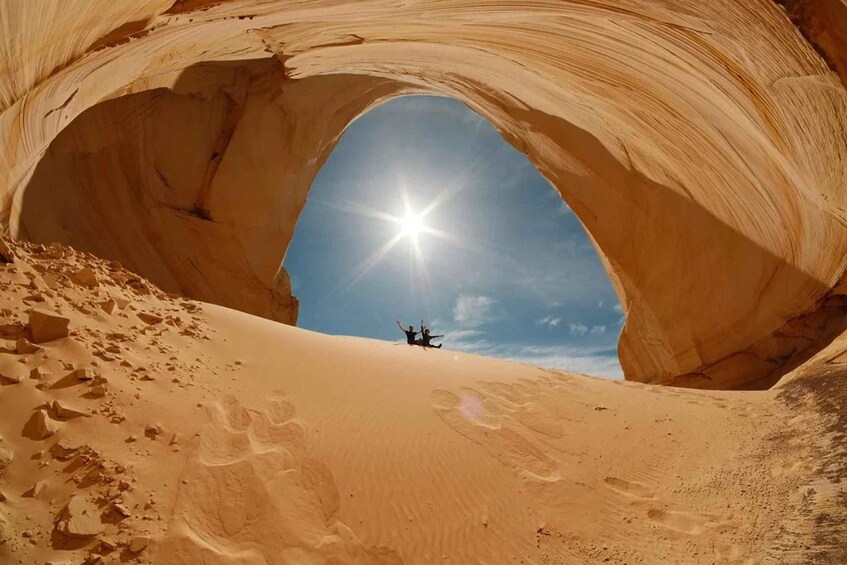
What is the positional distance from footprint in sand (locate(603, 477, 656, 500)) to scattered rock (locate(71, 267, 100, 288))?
18.4 feet

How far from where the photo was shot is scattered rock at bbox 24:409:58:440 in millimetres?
2752

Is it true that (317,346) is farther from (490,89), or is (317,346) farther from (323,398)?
(490,89)

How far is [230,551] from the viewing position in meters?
2.52

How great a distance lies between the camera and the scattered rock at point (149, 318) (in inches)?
185

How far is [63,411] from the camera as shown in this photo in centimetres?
296

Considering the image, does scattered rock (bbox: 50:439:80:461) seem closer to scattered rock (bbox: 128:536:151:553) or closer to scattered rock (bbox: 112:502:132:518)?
scattered rock (bbox: 112:502:132:518)

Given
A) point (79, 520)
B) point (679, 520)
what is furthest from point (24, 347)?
point (679, 520)

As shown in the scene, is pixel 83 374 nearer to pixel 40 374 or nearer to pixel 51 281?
pixel 40 374

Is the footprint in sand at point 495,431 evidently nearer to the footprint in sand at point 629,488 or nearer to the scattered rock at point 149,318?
the footprint in sand at point 629,488

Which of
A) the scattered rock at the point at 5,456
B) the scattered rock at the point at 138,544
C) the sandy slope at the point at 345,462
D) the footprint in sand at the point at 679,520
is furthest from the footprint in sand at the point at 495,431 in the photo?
the scattered rock at the point at 5,456

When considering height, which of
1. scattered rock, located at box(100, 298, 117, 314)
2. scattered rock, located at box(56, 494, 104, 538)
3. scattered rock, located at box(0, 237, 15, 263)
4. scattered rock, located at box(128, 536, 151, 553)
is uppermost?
scattered rock, located at box(0, 237, 15, 263)

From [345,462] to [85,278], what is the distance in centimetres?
355

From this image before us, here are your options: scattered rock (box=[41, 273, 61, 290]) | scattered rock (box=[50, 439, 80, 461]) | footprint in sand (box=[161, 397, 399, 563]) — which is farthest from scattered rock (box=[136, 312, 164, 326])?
scattered rock (box=[50, 439, 80, 461])

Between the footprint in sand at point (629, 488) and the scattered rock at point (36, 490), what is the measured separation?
4.07 metres
